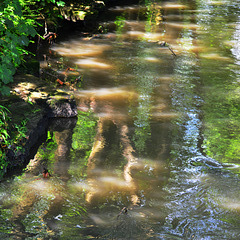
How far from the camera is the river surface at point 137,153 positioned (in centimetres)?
312

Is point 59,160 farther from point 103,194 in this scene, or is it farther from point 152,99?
point 152,99

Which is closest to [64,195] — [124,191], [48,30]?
[124,191]

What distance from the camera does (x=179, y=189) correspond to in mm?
3613

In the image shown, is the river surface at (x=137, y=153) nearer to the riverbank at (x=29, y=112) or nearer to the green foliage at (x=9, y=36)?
the riverbank at (x=29, y=112)

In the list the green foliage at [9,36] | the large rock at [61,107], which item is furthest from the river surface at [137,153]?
the green foliage at [9,36]

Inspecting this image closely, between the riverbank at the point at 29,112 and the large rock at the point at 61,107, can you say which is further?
the large rock at the point at 61,107

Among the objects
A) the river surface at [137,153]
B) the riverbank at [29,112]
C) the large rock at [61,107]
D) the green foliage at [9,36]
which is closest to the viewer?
the river surface at [137,153]

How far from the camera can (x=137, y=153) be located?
13.9 ft

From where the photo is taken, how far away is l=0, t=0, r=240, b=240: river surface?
3121 millimetres

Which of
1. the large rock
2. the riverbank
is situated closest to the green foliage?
the riverbank

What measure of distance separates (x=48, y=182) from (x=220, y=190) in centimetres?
157

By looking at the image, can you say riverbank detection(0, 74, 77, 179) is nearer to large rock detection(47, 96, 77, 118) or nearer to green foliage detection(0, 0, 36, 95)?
large rock detection(47, 96, 77, 118)

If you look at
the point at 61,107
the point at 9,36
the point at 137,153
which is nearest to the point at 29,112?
the point at 61,107

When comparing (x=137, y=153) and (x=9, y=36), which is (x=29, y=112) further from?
(x=137, y=153)
